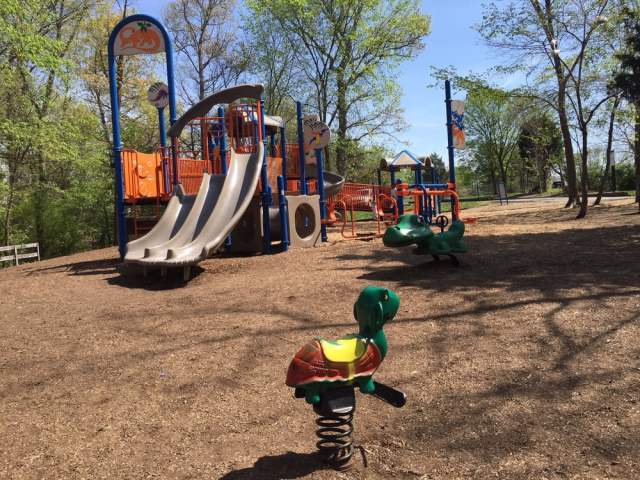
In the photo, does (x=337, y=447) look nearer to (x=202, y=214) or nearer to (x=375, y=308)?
(x=375, y=308)

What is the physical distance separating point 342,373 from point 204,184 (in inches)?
339

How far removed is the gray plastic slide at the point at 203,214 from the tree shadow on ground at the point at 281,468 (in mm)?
5499

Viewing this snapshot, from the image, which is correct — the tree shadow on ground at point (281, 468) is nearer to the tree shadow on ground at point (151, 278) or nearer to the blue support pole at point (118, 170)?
the tree shadow on ground at point (151, 278)

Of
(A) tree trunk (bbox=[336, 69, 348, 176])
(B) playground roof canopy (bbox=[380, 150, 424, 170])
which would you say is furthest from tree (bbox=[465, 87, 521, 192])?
(B) playground roof canopy (bbox=[380, 150, 424, 170])

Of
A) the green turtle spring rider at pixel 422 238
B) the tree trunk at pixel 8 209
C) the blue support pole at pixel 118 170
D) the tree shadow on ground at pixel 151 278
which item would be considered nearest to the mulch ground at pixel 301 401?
the green turtle spring rider at pixel 422 238

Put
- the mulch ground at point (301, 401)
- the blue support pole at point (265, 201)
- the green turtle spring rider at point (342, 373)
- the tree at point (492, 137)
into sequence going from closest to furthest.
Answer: the green turtle spring rider at point (342, 373) < the mulch ground at point (301, 401) < the blue support pole at point (265, 201) < the tree at point (492, 137)

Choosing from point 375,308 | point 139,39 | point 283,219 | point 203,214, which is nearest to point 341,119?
point 139,39

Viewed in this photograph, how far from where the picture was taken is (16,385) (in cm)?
400

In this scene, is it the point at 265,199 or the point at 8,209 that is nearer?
the point at 265,199

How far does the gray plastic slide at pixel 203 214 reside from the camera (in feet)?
27.1

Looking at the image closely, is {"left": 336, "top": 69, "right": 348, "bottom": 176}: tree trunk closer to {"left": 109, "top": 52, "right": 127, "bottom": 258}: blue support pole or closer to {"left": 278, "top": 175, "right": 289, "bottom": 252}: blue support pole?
{"left": 278, "top": 175, "right": 289, "bottom": 252}: blue support pole

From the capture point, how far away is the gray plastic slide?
8.27 m

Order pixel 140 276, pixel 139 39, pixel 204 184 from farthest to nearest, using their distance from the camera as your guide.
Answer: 1. pixel 139 39
2. pixel 204 184
3. pixel 140 276

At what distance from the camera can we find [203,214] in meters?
9.84
